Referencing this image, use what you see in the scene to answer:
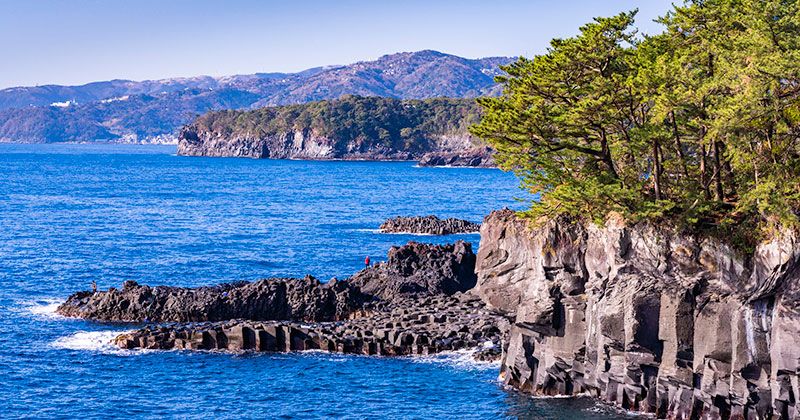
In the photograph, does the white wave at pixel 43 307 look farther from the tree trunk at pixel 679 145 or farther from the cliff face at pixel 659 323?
the tree trunk at pixel 679 145

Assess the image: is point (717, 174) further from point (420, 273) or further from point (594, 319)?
point (420, 273)

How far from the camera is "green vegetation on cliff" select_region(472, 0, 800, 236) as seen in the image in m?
39.1

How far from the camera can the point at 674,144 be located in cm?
4556

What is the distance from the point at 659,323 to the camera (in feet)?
134

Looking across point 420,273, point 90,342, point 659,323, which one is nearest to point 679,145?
point 659,323

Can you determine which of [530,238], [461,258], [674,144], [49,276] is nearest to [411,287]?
[461,258]

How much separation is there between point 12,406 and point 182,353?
10.4 metres

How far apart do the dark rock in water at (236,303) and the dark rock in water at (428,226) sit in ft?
150

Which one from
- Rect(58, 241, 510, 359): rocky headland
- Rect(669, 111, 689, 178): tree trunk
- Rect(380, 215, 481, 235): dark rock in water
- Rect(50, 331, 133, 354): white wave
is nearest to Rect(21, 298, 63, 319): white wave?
Rect(58, 241, 510, 359): rocky headland

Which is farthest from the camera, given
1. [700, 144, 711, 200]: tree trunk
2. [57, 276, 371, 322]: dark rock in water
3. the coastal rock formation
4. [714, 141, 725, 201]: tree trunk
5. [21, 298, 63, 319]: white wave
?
[21, 298, 63, 319]: white wave

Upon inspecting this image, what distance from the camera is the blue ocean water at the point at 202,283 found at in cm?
4500

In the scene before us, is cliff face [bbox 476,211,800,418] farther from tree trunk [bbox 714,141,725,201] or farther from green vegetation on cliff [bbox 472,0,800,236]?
tree trunk [bbox 714,141,725,201]

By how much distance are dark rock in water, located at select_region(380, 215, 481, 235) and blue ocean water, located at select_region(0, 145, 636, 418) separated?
14.9 ft

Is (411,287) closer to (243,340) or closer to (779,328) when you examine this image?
(243,340)
